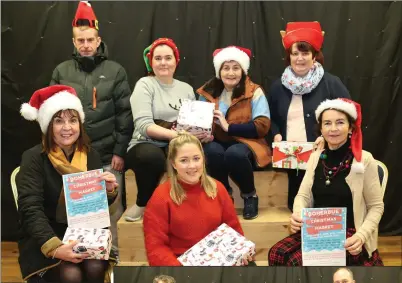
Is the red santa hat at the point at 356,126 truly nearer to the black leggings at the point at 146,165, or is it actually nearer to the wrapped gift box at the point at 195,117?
the wrapped gift box at the point at 195,117

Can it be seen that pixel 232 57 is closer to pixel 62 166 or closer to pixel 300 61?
pixel 300 61

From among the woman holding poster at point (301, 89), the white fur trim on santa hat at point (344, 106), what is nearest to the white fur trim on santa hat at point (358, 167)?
the white fur trim on santa hat at point (344, 106)

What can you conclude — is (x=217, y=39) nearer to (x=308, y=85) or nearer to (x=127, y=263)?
(x=308, y=85)

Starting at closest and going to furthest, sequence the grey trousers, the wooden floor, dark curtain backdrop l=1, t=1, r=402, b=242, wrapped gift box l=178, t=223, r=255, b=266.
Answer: wrapped gift box l=178, t=223, r=255, b=266 → the grey trousers → the wooden floor → dark curtain backdrop l=1, t=1, r=402, b=242

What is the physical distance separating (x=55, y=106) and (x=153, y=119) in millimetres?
840

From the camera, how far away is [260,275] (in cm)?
234

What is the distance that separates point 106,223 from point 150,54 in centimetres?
133

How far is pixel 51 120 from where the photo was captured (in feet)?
9.56

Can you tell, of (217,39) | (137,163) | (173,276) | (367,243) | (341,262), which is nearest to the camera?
(173,276)

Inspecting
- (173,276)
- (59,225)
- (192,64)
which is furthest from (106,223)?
(192,64)

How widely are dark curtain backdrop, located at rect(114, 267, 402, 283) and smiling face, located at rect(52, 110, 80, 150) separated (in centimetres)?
85

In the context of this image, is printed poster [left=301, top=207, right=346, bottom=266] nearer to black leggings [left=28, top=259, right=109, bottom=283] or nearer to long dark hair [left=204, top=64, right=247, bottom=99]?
black leggings [left=28, top=259, right=109, bottom=283]

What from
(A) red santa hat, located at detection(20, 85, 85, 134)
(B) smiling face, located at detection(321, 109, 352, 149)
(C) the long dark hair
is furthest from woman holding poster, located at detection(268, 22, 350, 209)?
(A) red santa hat, located at detection(20, 85, 85, 134)

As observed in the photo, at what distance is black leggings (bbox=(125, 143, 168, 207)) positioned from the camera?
138 inches
